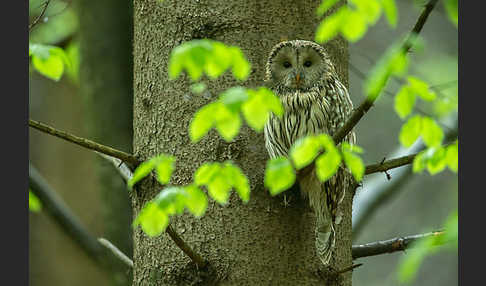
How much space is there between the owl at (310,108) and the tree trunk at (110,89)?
79.4 inches

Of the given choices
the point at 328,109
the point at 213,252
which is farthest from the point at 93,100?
the point at 213,252

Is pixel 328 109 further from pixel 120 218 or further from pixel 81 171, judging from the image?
pixel 81 171

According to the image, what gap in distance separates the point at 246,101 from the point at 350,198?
4.98 ft

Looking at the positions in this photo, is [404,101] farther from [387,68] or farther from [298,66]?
[298,66]

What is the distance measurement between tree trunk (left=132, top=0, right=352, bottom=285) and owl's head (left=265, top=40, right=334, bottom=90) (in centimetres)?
14

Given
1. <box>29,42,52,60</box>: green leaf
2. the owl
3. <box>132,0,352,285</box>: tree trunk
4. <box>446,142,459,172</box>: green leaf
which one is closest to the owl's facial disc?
the owl

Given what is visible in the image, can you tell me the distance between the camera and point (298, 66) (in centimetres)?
415

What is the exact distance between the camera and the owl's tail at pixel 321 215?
3.39 m

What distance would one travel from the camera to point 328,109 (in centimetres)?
400

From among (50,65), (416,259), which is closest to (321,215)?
(416,259)

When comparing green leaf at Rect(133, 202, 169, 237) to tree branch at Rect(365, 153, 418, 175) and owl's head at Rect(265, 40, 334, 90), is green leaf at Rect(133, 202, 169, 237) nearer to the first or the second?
tree branch at Rect(365, 153, 418, 175)

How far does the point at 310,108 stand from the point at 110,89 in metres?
2.46

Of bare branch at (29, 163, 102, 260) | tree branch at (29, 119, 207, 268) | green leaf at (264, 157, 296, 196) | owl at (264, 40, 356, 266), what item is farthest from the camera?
bare branch at (29, 163, 102, 260)

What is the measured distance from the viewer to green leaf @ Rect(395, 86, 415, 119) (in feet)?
8.85
